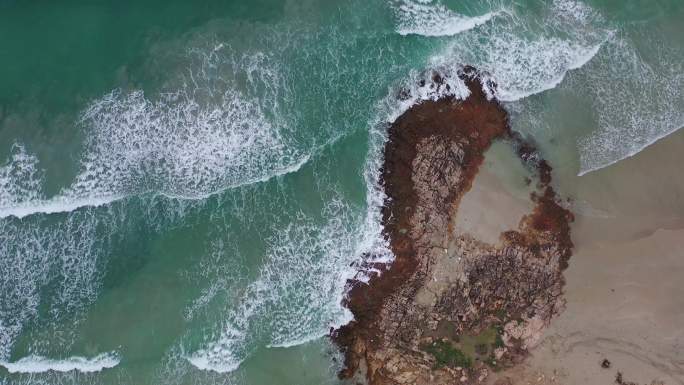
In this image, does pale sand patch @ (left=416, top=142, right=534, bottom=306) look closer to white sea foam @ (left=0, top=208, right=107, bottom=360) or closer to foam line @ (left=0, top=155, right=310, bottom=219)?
foam line @ (left=0, top=155, right=310, bottom=219)

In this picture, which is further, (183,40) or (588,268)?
(183,40)

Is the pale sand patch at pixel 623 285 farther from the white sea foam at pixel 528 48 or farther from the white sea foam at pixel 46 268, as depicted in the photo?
the white sea foam at pixel 46 268

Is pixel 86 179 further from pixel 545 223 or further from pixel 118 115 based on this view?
pixel 545 223

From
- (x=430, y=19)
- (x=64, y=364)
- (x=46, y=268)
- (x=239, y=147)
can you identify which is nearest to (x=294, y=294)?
(x=239, y=147)

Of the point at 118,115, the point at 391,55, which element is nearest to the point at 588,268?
the point at 391,55

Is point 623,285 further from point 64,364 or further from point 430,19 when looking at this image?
point 64,364

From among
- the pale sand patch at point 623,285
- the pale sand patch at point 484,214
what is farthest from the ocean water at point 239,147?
the pale sand patch at point 484,214

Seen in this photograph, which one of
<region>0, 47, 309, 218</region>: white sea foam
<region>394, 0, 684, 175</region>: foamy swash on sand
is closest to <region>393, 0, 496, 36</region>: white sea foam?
<region>394, 0, 684, 175</region>: foamy swash on sand
